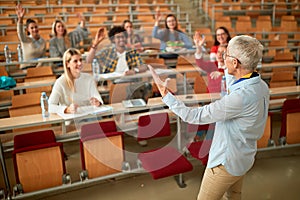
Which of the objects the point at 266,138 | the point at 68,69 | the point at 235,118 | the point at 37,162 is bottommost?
the point at 266,138

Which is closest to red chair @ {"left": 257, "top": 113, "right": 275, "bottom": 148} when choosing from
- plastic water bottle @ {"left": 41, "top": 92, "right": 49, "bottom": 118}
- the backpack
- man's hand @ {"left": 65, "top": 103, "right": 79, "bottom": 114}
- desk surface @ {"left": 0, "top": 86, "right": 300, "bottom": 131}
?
desk surface @ {"left": 0, "top": 86, "right": 300, "bottom": 131}

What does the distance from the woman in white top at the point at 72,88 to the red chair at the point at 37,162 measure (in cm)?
35

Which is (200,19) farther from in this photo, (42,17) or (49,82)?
(49,82)

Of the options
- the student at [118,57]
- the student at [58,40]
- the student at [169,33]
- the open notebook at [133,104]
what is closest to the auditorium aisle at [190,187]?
the open notebook at [133,104]

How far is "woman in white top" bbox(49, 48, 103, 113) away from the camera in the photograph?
2.64 meters

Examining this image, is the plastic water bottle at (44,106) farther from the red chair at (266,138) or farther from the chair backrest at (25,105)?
the red chair at (266,138)

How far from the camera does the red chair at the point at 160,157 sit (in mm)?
2264

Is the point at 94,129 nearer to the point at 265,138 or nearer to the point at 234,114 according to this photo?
the point at 234,114

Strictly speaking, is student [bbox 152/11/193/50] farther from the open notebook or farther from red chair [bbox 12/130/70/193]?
red chair [bbox 12/130/70/193]

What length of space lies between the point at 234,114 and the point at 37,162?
4.89 ft

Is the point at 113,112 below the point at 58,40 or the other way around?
below

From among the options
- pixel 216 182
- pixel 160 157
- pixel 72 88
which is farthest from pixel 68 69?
pixel 216 182

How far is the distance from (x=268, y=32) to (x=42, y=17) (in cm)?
478

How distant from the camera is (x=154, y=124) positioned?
8.70 ft
